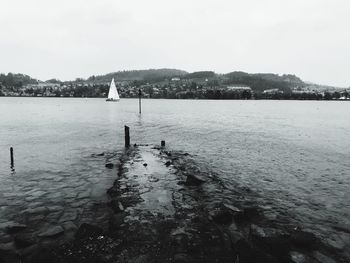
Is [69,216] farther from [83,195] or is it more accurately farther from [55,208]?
[83,195]

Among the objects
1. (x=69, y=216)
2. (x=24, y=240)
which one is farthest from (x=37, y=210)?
(x=24, y=240)

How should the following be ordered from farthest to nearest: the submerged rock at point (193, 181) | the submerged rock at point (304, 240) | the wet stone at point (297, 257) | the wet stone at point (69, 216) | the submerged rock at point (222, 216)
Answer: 1. the submerged rock at point (193, 181)
2. the wet stone at point (69, 216)
3. the submerged rock at point (222, 216)
4. the submerged rock at point (304, 240)
5. the wet stone at point (297, 257)

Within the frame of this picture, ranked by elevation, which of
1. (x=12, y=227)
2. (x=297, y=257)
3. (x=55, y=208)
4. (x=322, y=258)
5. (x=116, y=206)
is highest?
(x=116, y=206)

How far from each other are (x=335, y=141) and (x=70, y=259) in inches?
1426

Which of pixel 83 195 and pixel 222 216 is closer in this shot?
pixel 222 216

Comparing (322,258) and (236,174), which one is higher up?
(236,174)

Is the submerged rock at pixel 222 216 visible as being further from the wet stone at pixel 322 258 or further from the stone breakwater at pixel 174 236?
the wet stone at pixel 322 258

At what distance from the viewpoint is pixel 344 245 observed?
34.0 feet

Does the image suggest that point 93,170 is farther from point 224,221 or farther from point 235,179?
point 224,221

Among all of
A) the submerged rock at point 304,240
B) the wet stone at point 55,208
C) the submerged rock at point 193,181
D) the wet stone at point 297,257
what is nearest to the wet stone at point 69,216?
the wet stone at point 55,208

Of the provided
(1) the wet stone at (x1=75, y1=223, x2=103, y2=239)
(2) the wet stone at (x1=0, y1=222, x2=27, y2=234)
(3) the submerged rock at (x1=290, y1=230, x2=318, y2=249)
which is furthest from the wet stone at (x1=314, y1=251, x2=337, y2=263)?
(2) the wet stone at (x1=0, y1=222, x2=27, y2=234)

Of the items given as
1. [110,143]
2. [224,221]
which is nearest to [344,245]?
[224,221]

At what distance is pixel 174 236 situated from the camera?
10477 mm

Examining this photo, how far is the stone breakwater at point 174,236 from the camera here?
9.15 m
